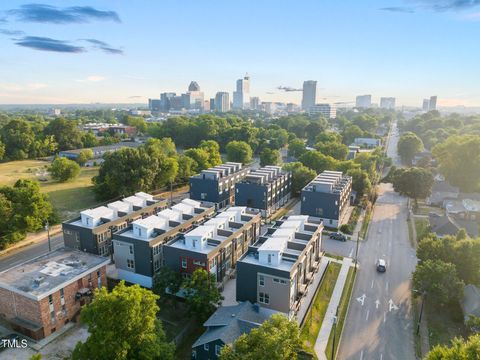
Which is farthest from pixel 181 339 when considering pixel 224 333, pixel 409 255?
pixel 409 255

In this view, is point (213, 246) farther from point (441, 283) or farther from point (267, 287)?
point (441, 283)

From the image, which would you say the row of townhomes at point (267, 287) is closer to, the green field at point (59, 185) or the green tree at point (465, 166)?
the green field at point (59, 185)

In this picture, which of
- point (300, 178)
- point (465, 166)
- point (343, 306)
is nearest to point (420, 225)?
point (300, 178)

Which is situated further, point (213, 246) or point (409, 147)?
point (409, 147)

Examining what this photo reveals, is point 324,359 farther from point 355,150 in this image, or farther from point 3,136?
point 3,136

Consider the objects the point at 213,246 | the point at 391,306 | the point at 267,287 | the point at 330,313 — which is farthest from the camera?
the point at 213,246

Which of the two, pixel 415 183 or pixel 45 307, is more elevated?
pixel 415 183

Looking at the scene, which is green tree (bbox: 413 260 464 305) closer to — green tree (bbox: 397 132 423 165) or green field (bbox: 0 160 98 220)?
green field (bbox: 0 160 98 220)
